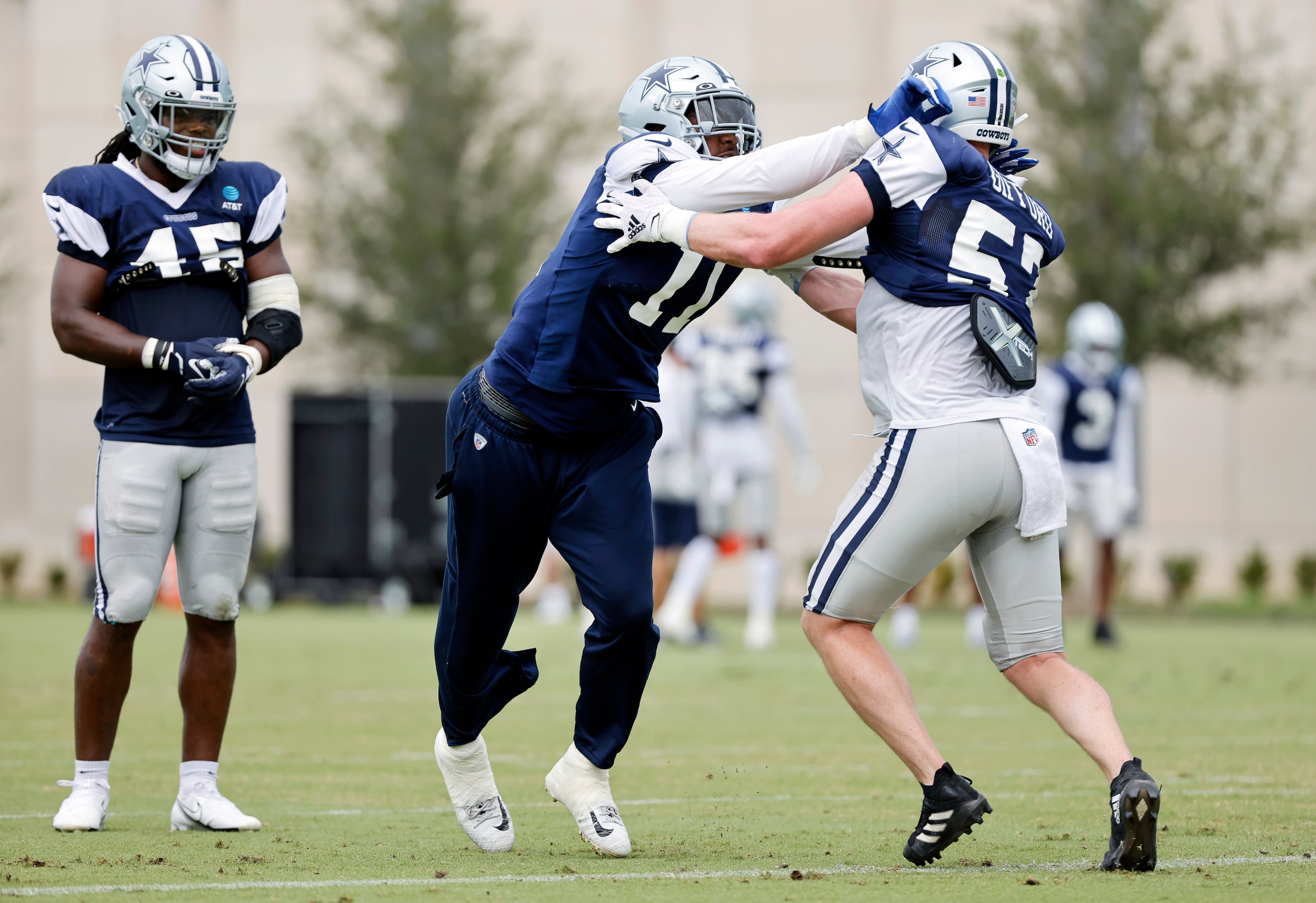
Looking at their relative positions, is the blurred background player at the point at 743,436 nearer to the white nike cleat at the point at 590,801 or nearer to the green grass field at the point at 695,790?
the green grass field at the point at 695,790

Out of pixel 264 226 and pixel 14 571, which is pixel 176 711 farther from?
pixel 14 571

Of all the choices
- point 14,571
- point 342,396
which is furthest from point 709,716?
point 14,571

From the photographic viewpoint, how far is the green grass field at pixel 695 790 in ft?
13.8

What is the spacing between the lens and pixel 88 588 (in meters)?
21.0

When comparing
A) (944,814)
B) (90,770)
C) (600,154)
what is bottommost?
(90,770)

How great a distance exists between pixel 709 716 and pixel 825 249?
4174 millimetres

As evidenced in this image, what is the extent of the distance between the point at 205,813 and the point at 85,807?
369 millimetres

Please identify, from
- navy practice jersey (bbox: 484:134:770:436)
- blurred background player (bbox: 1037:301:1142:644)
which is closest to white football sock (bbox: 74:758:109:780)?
navy practice jersey (bbox: 484:134:770:436)

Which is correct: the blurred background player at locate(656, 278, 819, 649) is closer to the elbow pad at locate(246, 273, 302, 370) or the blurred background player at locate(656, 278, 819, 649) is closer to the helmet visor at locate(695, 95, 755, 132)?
the elbow pad at locate(246, 273, 302, 370)

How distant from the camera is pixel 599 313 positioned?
4.59 m

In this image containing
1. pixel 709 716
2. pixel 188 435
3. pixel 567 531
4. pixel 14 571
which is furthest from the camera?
pixel 14 571

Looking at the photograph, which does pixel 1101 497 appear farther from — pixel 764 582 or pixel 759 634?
pixel 759 634

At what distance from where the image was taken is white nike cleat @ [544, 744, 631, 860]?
467 cm

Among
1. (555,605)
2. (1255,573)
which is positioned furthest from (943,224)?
(1255,573)
